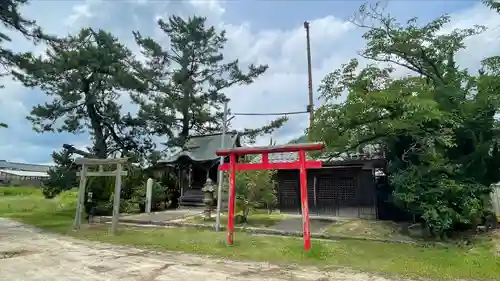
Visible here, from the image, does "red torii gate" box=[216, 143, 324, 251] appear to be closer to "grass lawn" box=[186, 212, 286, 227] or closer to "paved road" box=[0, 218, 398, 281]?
"paved road" box=[0, 218, 398, 281]

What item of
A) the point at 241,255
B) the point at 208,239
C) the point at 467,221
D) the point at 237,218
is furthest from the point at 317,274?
the point at 237,218

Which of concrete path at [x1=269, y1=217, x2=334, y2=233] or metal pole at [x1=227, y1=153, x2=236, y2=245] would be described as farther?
concrete path at [x1=269, y1=217, x2=334, y2=233]

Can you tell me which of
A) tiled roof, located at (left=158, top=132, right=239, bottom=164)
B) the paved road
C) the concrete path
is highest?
tiled roof, located at (left=158, top=132, right=239, bottom=164)

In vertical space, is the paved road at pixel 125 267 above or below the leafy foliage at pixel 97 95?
below

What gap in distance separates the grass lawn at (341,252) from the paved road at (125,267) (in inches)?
28.4

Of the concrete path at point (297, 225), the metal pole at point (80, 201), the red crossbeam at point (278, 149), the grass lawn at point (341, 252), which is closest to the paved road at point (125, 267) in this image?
the grass lawn at point (341, 252)

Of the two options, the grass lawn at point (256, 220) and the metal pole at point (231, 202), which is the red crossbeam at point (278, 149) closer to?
the metal pole at point (231, 202)

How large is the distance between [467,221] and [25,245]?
462 inches

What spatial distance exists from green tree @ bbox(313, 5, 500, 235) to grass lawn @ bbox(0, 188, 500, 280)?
1385mm

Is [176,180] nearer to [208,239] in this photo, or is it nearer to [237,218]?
[237,218]

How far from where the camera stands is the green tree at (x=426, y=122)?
30.4 ft

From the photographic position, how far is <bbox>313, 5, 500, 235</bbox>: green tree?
30.4ft

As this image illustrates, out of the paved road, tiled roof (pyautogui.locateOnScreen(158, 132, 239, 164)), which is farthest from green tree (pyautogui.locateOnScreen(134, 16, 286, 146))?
the paved road

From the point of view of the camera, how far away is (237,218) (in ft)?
43.4
